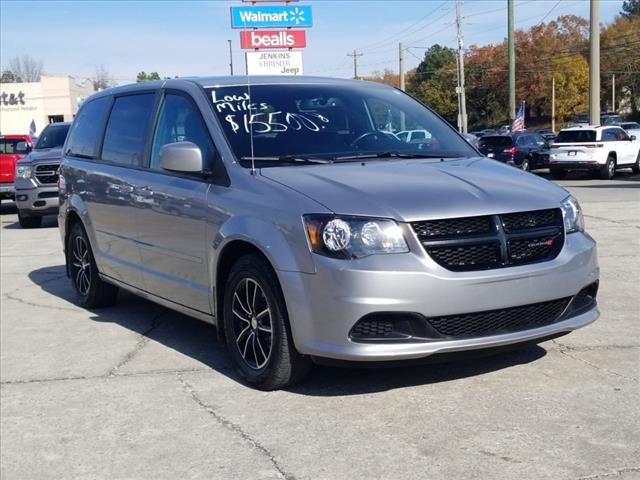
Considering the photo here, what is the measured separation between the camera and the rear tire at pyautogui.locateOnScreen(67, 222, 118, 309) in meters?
7.11

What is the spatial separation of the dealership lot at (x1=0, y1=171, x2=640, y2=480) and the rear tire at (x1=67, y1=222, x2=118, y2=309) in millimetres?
875

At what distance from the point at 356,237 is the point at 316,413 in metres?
1.01

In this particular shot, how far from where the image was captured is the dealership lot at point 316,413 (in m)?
3.64

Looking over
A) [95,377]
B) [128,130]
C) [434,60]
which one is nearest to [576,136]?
[128,130]

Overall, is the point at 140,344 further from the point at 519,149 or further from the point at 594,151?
the point at 519,149

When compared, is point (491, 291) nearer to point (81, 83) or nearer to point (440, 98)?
point (81, 83)

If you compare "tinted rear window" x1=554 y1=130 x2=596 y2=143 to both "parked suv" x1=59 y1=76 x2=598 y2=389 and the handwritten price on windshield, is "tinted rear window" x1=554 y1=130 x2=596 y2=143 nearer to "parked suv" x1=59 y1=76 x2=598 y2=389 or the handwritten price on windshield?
"parked suv" x1=59 y1=76 x2=598 y2=389

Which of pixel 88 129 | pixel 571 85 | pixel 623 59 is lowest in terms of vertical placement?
pixel 88 129

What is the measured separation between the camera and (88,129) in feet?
24.0

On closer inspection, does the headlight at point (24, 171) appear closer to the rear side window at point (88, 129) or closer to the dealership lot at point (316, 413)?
the rear side window at point (88, 129)

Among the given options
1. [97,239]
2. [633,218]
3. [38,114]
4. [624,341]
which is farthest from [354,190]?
[38,114]

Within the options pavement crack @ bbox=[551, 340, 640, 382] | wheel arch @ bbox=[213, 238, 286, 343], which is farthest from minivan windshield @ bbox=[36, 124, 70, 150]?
pavement crack @ bbox=[551, 340, 640, 382]

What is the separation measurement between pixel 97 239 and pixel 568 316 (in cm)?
410

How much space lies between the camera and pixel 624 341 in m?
5.44
